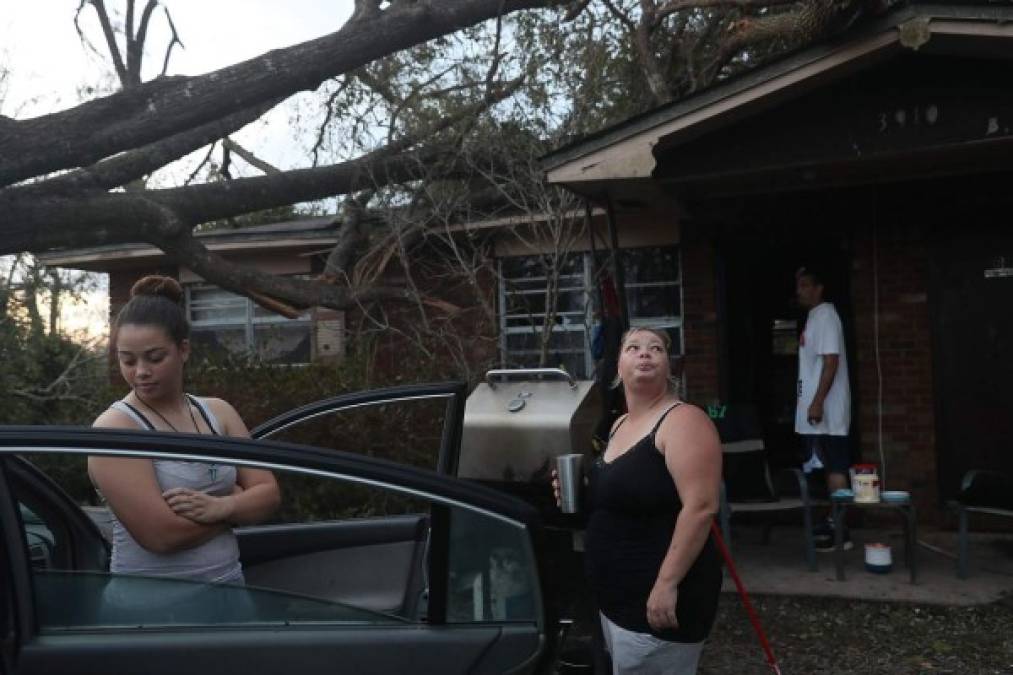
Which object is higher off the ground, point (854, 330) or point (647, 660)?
point (854, 330)

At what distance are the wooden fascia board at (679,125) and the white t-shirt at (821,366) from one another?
5.21 feet

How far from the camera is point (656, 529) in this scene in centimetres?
278

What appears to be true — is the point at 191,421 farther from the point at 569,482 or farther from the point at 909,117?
the point at 909,117

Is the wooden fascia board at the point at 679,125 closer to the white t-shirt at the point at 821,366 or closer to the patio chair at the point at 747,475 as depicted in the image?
the white t-shirt at the point at 821,366

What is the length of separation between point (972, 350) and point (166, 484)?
685 cm

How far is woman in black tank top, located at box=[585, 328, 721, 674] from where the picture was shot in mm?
2645

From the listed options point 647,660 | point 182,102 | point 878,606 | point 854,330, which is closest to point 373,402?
point 647,660

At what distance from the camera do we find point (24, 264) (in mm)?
26859

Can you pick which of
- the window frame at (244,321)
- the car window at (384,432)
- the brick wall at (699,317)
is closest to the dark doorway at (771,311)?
the brick wall at (699,317)

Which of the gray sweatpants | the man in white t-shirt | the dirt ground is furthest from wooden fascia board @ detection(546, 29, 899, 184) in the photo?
the gray sweatpants

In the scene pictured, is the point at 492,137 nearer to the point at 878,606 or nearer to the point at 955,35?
the point at 955,35

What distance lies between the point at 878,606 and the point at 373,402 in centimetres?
375

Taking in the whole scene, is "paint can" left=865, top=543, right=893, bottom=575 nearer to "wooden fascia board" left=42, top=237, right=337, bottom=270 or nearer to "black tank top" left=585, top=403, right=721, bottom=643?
"black tank top" left=585, top=403, right=721, bottom=643

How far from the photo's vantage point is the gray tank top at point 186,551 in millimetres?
2340
